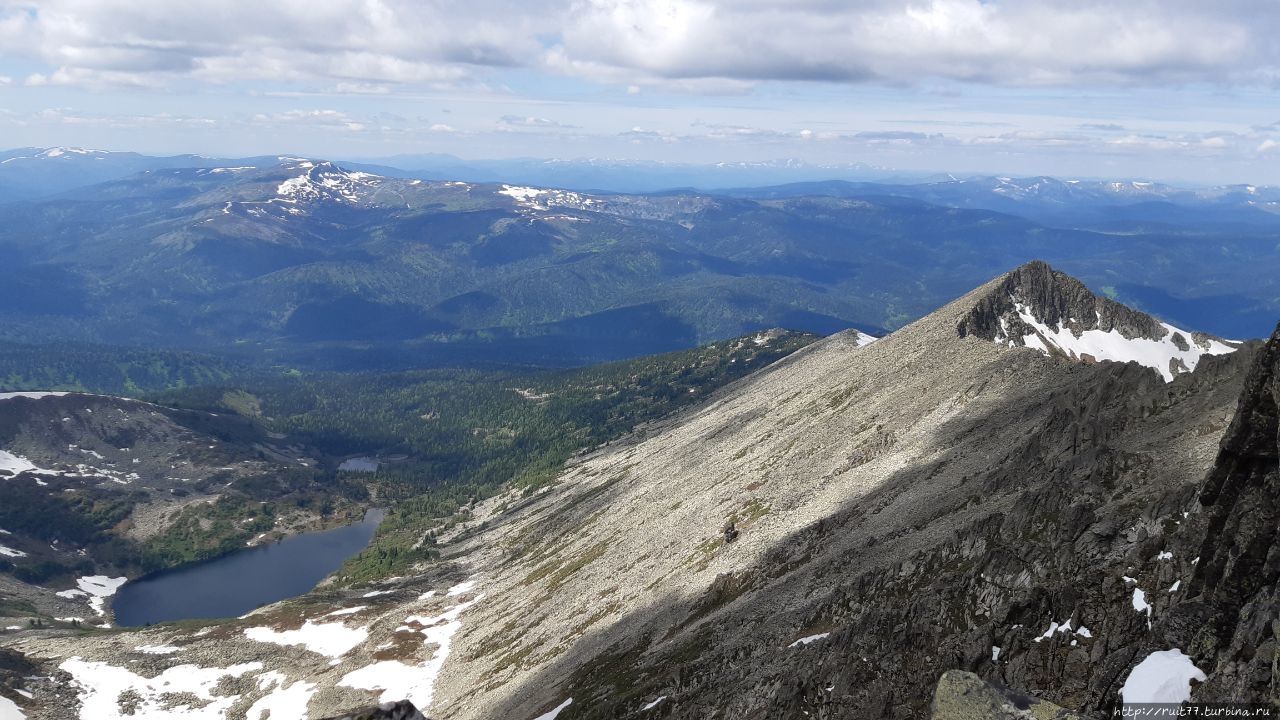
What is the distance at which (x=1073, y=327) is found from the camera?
168 metres

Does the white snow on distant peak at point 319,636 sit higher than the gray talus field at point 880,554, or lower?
lower

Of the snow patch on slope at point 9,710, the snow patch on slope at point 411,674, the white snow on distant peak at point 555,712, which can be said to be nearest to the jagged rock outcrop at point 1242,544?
the white snow on distant peak at point 555,712

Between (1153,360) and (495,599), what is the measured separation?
134 metres

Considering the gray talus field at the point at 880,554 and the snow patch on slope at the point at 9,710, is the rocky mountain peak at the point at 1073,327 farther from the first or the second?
the snow patch on slope at the point at 9,710

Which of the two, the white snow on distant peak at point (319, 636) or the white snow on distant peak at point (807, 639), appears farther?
the white snow on distant peak at point (319, 636)

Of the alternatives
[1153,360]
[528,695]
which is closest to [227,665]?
[528,695]

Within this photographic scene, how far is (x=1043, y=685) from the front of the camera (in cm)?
4403

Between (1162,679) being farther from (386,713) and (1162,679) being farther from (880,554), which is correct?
(880,554)

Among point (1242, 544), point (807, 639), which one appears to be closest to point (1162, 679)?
point (1242, 544)

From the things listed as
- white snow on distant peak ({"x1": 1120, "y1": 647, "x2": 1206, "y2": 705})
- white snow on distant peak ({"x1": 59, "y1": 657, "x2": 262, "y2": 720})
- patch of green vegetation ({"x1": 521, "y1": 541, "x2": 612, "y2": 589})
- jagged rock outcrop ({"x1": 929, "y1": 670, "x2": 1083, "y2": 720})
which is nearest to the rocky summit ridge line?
patch of green vegetation ({"x1": 521, "y1": 541, "x2": 612, "y2": 589})

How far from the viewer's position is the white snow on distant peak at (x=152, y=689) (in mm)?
115438

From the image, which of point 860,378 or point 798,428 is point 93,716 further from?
point 860,378

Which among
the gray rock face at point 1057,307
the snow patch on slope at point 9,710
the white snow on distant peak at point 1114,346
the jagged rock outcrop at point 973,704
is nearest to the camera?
the jagged rock outcrop at point 973,704

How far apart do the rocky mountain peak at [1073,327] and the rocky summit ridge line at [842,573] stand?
1095 millimetres
